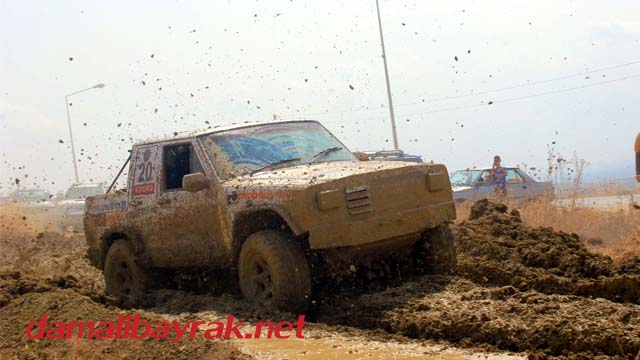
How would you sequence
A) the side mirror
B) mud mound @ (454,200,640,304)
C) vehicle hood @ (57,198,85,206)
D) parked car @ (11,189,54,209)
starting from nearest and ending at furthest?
mud mound @ (454,200,640,304)
the side mirror
vehicle hood @ (57,198,85,206)
parked car @ (11,189,54,209)

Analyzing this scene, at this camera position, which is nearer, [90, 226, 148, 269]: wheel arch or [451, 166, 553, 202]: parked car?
[90, 226, 148, 269]: wheel arch

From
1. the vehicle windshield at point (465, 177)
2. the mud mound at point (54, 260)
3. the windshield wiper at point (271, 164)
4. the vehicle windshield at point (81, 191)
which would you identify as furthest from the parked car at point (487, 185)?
the vehicle windshield at point (81, 191)

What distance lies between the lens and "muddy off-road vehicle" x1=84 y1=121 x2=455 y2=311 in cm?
714

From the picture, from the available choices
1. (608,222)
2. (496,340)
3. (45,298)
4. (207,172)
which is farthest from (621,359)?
(608,222)

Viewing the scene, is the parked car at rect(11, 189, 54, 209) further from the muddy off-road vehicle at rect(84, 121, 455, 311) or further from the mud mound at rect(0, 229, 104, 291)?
the muddy off-road vehicle at rect(84, 121, 455, 311)

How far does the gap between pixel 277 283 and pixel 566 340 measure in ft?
8.98

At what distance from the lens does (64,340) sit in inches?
247

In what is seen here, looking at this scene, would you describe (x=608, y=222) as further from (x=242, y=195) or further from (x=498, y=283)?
(x=242, y=195)

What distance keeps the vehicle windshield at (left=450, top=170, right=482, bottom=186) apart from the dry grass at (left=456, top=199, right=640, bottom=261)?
4711 mm

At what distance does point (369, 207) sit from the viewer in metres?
7.19

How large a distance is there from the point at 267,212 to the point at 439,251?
1720 mm

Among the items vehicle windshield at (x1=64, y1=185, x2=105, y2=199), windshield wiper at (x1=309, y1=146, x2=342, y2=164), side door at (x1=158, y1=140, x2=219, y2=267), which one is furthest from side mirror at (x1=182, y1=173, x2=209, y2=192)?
vehicle windshield at (x1=64, y1=185, x2=105, y2=199)

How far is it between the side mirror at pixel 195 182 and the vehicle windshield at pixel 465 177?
13.3m

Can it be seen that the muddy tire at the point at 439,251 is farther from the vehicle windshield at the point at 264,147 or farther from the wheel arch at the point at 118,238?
the wheel arch at the point at 118,238
